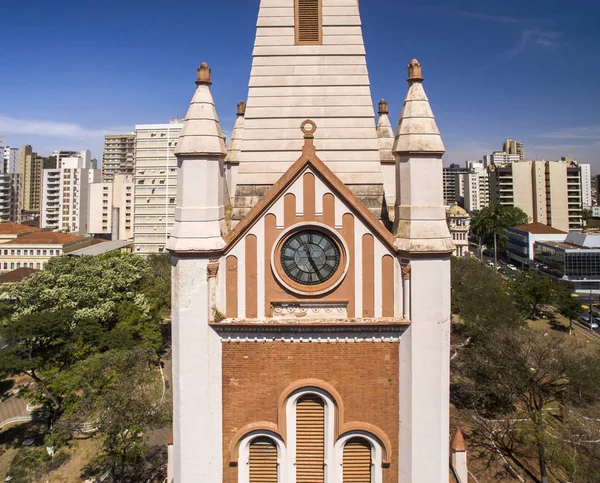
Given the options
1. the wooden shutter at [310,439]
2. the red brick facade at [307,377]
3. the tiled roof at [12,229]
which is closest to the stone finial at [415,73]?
the red brick facade at [307,377]

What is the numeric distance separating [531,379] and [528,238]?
248 feet

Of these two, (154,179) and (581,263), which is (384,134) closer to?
(581,263)

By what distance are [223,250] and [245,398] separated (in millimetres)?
3698

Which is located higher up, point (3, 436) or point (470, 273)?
point (470, 273)

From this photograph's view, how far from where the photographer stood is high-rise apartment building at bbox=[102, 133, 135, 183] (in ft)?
550

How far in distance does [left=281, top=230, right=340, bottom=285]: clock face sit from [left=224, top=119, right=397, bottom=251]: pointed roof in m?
1.01

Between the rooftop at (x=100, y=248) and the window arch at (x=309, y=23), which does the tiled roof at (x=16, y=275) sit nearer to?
the rooftop at (x=100, y=248)

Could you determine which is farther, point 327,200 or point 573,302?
point 573,302

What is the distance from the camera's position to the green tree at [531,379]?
2955cm

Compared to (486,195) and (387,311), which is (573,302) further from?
(486,195)

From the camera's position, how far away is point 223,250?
1121 centimetres

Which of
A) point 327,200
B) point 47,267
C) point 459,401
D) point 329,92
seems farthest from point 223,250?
point 47,267

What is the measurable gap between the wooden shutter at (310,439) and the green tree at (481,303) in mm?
32637

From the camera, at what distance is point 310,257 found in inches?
449
